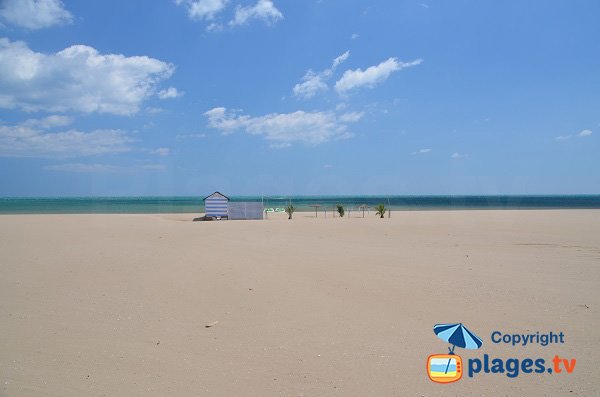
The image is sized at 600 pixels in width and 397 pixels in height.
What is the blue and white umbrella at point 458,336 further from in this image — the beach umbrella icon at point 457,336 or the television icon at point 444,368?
the television icon at point 444,368

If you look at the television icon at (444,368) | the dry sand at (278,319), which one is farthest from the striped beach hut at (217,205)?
the television icon at (444,368)

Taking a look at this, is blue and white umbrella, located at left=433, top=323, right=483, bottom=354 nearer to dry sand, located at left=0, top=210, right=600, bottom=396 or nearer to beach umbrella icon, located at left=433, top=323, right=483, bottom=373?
beach umbrella icon, located at left=433, top=323, right=483, bottom=373

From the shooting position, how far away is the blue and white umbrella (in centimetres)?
455

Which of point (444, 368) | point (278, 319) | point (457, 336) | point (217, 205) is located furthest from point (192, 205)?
point (444, 368)

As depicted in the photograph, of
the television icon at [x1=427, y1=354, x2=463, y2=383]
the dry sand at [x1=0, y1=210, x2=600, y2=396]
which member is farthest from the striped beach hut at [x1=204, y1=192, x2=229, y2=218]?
the television icon at [x1=427, y1=354, x2=463, y2=383]

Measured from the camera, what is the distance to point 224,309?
18.9ft

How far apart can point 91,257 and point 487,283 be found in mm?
9054

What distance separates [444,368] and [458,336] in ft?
2.88

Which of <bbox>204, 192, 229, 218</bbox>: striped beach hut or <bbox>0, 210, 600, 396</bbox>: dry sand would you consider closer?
<bbox>0, 210, 600, 396</bbox>: dry sand

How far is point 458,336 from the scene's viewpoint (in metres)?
4.79

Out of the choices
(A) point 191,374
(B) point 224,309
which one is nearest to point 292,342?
(A) point 191,374

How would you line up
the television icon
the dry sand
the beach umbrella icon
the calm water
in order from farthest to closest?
the calm water, the beach umbrella icon, the television icon, the dry sand

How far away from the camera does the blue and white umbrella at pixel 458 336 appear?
455cm

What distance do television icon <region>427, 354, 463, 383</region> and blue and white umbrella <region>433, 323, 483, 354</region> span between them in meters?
0.20
